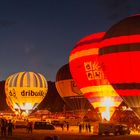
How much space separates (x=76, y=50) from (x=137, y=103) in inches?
526

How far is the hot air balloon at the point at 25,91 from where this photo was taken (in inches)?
2454

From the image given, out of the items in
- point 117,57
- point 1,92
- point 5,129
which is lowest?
point 5,129

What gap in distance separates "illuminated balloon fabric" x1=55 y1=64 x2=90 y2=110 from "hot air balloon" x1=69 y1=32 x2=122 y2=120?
8.11 meters

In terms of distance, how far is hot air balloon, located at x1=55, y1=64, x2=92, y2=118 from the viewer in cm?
5571

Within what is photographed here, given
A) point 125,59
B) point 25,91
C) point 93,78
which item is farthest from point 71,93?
point 125,59

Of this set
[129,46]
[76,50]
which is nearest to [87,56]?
[76,50]

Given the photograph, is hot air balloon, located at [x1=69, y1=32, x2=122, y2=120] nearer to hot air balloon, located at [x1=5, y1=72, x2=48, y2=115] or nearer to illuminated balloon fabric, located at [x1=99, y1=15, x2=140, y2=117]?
illuminated balloon fabric, located at [x1=99, y1=15, x2=140, y2=117]

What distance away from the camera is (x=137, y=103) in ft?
122

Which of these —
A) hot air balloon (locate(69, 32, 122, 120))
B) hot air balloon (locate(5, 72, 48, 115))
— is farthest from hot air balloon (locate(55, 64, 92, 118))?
hot air balloon (locate(69, 32, 122, 120))

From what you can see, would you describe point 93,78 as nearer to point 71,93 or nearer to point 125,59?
point 125,59

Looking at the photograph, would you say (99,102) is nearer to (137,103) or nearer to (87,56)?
(87,56)

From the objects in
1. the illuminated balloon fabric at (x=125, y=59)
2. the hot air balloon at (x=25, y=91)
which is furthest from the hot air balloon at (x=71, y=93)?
the illuminated balloon fabric at (x=125, y=59)

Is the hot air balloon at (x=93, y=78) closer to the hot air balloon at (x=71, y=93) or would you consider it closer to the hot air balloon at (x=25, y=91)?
the hot air balloon at (x=71, y=93)

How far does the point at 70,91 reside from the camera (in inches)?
2256
